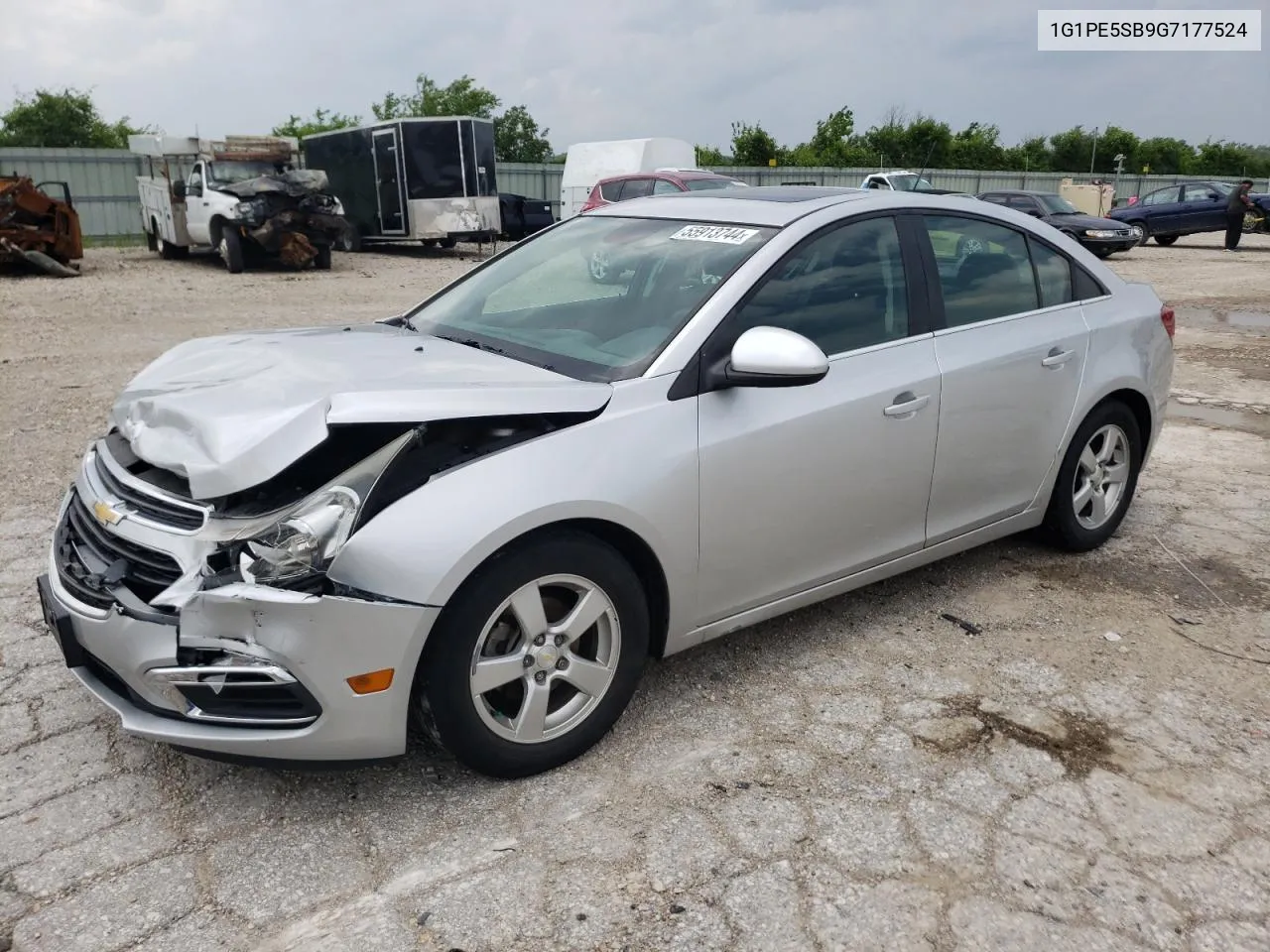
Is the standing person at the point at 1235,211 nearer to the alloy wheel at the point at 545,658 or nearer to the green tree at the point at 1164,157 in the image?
the alloy wheel at the point at 545,658

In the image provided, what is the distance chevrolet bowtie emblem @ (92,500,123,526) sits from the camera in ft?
9.04

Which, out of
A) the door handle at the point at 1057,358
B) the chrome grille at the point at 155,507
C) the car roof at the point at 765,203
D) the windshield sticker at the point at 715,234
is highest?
the car roof at the point at 765,203

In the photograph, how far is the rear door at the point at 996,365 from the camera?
3.73 meters

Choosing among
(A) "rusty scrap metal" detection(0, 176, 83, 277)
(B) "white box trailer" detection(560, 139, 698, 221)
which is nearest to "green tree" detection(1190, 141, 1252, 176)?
(B) "white box trailer" detection(560, 139, 698, 221)

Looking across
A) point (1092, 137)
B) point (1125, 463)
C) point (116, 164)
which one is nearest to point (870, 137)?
point (1092, 137)

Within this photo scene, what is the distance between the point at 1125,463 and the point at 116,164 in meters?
27.3

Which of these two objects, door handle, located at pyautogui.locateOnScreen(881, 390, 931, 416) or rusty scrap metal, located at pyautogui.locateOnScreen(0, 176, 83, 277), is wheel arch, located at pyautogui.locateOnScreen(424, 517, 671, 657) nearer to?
door handle, located at pyautogui.locateOnScreen(881, 390, 931, 416)

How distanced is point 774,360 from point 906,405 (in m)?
0.80

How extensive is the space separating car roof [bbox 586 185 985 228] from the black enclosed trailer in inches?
669

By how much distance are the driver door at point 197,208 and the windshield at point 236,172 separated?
0.64 feet

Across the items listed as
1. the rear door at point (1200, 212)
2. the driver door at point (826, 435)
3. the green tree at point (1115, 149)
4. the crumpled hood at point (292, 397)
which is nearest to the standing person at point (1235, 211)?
the rear door at point (1200, 212)

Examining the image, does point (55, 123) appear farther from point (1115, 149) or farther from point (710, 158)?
point (1115, 149)

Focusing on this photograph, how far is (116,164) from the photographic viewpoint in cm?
2586

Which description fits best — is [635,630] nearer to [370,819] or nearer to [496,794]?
[496,794]
